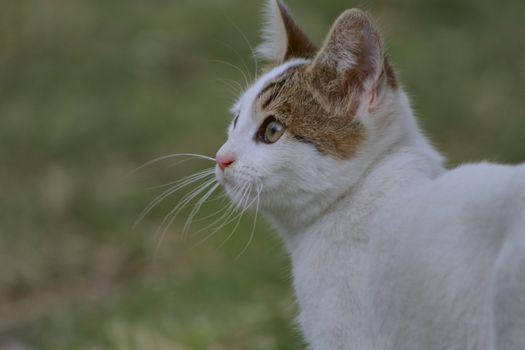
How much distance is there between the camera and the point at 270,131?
2838 millimetres

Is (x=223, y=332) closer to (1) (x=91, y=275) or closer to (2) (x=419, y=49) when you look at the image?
(1) (x=91, y=275)

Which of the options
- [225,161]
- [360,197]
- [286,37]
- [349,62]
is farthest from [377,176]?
[286,37]

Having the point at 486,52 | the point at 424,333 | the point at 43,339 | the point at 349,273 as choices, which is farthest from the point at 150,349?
the point at 486,52

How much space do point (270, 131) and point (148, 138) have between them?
3.91 meters

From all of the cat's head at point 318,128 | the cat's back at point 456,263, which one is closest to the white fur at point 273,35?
the cat's head at point 318,128

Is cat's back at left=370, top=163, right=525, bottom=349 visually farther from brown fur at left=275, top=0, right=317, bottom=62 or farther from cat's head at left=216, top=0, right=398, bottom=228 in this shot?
brown fur at left=275, top=0, right=317, bottom=62

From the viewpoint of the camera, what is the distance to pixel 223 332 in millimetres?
4055

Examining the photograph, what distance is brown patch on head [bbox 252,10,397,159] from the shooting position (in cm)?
274

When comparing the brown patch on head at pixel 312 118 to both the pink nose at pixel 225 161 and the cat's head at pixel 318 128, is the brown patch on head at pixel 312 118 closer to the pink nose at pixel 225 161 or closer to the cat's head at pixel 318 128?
the cat's head at pixel 318 128

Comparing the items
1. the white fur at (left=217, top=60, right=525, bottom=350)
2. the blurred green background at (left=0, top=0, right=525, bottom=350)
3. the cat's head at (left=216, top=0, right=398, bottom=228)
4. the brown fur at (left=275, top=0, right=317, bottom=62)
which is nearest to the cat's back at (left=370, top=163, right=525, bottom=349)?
the white fur at (left=217, top=60, right=525, bottom=350)

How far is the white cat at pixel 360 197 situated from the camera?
7.60 ft

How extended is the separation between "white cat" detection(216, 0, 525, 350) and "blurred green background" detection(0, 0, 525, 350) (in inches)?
43.2

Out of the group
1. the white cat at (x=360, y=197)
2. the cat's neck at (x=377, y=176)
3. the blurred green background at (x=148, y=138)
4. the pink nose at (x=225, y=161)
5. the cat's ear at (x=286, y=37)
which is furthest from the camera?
the blurred green background at (x=148, y=138)

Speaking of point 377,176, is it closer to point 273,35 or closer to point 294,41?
point 294,41
